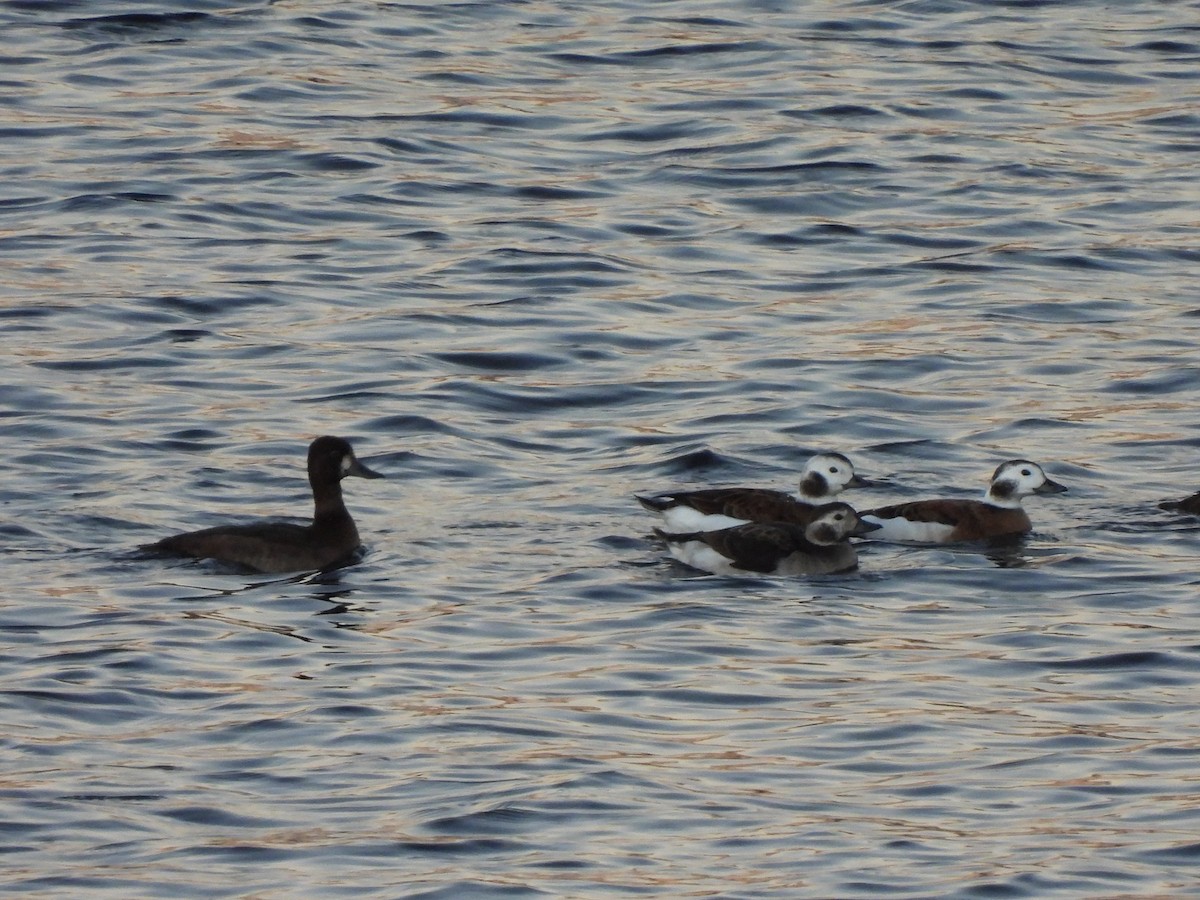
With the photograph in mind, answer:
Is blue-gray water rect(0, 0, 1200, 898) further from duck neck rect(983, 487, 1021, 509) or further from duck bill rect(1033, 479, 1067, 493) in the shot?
duck neck rect(983, 487, 1021, 509)

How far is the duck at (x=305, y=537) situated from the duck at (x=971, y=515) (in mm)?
2765

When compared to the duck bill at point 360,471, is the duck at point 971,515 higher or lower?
lower

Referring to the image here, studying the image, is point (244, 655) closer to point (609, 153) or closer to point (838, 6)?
point (609, 153)

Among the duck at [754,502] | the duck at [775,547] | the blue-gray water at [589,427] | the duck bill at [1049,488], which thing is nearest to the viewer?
the blue-gray water at [589,427]

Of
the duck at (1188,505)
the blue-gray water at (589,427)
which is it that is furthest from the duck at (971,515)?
the duck at (1188,505)

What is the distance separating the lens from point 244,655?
445 inches

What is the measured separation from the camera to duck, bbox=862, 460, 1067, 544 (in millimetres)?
13797

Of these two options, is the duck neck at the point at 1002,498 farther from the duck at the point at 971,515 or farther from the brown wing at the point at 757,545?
the brown wing at the point at 757,545

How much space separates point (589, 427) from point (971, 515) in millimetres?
2866

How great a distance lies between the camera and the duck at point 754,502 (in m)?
13.7

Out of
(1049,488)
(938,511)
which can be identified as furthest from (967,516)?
(1049,488)

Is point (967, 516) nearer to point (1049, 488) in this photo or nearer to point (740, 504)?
point (1049, 488)

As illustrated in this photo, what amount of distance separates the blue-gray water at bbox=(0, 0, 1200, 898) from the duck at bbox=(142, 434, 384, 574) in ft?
Answer: 0.54

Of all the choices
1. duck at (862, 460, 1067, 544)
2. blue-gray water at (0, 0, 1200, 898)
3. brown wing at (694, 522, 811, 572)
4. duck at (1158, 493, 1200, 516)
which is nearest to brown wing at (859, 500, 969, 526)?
duck at (862, 460, 1067, 544)
